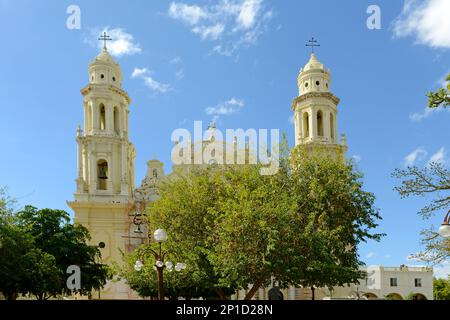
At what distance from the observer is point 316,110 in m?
55.0

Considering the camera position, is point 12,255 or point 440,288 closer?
point 12,255

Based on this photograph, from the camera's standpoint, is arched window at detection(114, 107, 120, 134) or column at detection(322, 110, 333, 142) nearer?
column at detection(322, 110, 333, 142)

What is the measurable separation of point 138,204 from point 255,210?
2664 centimetres

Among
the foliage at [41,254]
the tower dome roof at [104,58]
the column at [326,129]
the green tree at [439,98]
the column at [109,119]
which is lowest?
the foliage at [41,254]

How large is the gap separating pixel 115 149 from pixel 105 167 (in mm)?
2063

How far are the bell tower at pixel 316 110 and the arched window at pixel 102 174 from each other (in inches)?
669

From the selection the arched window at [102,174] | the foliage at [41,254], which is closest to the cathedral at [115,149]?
the arched window at [102,174]

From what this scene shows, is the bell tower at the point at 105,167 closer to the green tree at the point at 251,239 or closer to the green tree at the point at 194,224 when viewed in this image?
the green tree at the point at 194,224

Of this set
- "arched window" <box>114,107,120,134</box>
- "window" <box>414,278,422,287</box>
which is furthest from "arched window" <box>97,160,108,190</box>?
"window" <box>414,278,422,287</box>

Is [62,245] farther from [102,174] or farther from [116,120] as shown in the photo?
[116,120]

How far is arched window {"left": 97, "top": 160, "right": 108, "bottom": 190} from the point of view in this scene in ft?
183

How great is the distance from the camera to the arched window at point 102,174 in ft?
183

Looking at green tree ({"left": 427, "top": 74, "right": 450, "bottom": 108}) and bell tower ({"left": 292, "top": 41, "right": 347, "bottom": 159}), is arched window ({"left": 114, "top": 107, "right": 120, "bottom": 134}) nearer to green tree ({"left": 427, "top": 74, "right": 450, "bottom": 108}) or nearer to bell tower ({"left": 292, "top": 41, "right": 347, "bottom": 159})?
bell tower ({"left": 292, "top": 41, "right": 347, "bottom": 159})

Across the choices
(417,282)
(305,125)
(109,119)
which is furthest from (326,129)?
(417,282)
